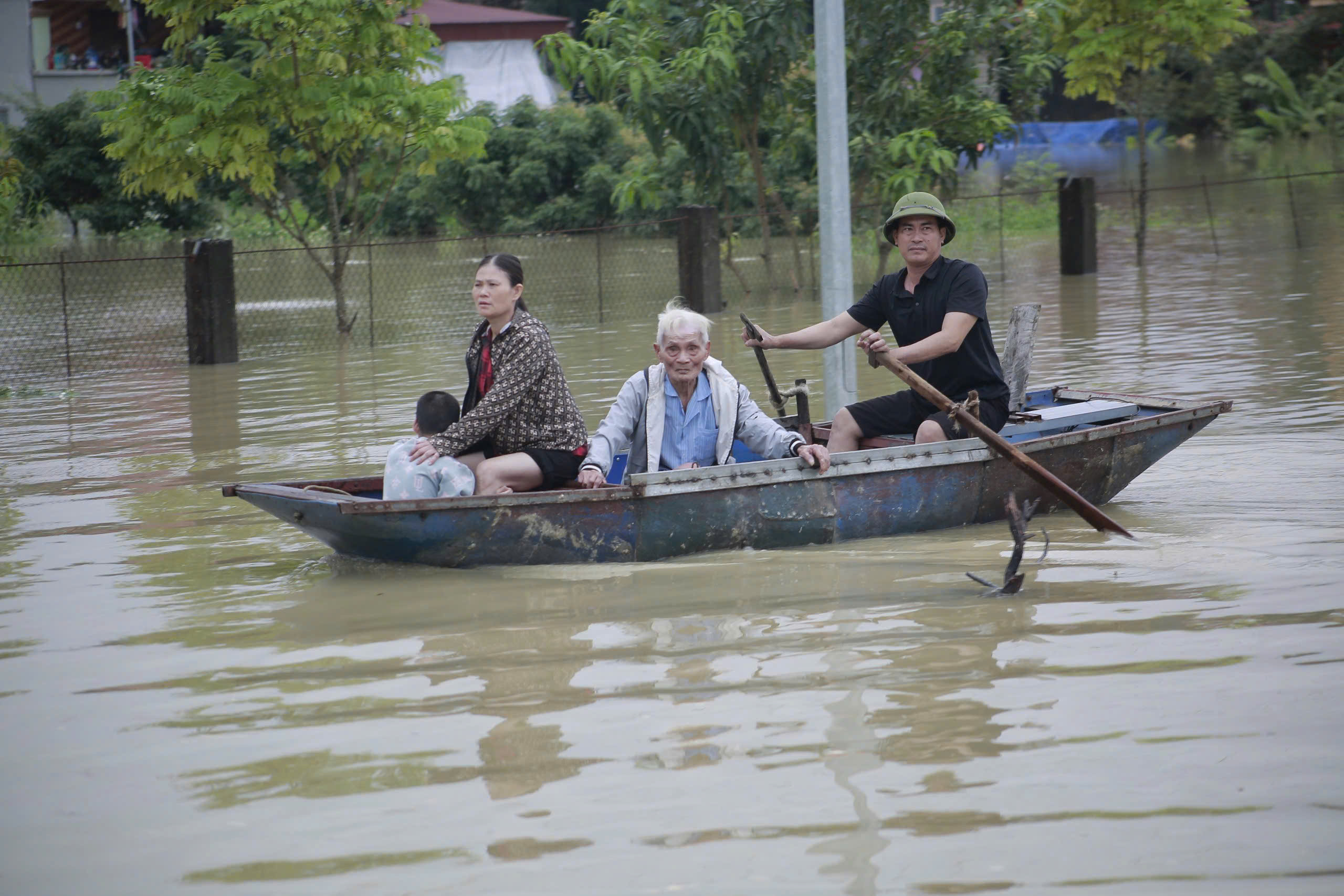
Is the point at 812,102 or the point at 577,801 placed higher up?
the point at 812,102

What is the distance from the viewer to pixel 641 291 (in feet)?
68.1

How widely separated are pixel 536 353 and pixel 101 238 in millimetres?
25671

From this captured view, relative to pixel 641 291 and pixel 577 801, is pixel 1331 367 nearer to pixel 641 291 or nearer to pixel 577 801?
pixel 577 801

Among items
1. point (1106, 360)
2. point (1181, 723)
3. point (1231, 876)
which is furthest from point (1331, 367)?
point (1231, 876)

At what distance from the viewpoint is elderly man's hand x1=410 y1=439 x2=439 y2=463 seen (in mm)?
6457

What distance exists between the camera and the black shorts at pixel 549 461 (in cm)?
677

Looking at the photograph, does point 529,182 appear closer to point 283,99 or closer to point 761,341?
point 283,99

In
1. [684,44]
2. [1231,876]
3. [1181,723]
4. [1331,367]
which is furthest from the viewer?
[684,44]

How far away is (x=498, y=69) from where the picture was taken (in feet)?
136

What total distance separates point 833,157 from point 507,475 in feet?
11.4

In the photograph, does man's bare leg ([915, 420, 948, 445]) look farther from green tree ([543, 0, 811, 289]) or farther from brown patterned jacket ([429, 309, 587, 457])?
green tree ([543, 0, 811, 289])

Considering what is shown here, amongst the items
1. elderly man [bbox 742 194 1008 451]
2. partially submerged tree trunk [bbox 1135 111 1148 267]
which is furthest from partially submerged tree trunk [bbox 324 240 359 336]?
partially submerged tree trunk [bbox 1135 111 1148 267]

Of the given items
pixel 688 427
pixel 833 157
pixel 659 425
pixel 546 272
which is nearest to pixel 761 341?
pixel 688 427

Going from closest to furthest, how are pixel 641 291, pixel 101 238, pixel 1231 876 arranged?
pixel 1231 876
pixel 641 291
pixel 101 238
